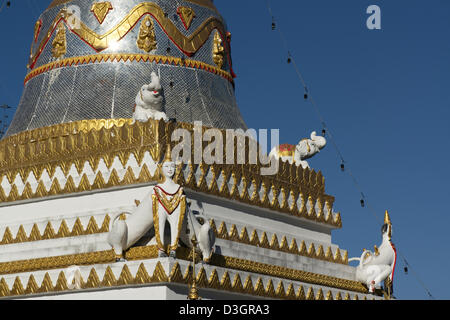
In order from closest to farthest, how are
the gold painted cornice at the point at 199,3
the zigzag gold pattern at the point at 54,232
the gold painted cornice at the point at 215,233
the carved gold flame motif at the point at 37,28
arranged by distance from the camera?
the zigzag gold pattern at the point at 54,232
the gold painted cornice at the point at 215,233
the gold painted cornice at the point at 199,3
the carved gold flame motif at the point at 37,28

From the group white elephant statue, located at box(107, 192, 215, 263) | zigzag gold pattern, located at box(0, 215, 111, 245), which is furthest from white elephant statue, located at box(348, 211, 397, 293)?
zigzag gold pattern, located at box(0, 215, 111, 245)

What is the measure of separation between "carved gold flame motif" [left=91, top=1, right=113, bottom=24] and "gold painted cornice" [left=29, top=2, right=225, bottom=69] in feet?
1.51

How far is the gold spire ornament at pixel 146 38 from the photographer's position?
33406 mm

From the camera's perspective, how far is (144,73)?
108 feet

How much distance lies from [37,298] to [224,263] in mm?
4969

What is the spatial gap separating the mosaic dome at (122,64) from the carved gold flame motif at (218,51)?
21 mm

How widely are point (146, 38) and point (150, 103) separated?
142 inches

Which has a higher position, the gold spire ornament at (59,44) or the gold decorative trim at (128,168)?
the gold spire ornament at (59,44)

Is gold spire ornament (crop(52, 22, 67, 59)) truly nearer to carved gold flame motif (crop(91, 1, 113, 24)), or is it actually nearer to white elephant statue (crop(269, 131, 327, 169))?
carved gold flame motif (crop(91, 1, 113, 24))

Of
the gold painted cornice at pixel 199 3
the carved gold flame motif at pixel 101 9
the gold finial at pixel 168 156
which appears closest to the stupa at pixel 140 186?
the carved gold flame motif at pixel 101 9

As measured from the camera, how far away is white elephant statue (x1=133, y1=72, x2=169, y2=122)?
1195 inches

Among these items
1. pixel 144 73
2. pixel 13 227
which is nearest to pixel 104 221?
pixel 13 227

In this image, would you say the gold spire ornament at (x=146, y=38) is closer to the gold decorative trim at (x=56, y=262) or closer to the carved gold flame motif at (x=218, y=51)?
the carved gold flame motif at (x=218, y=51)
